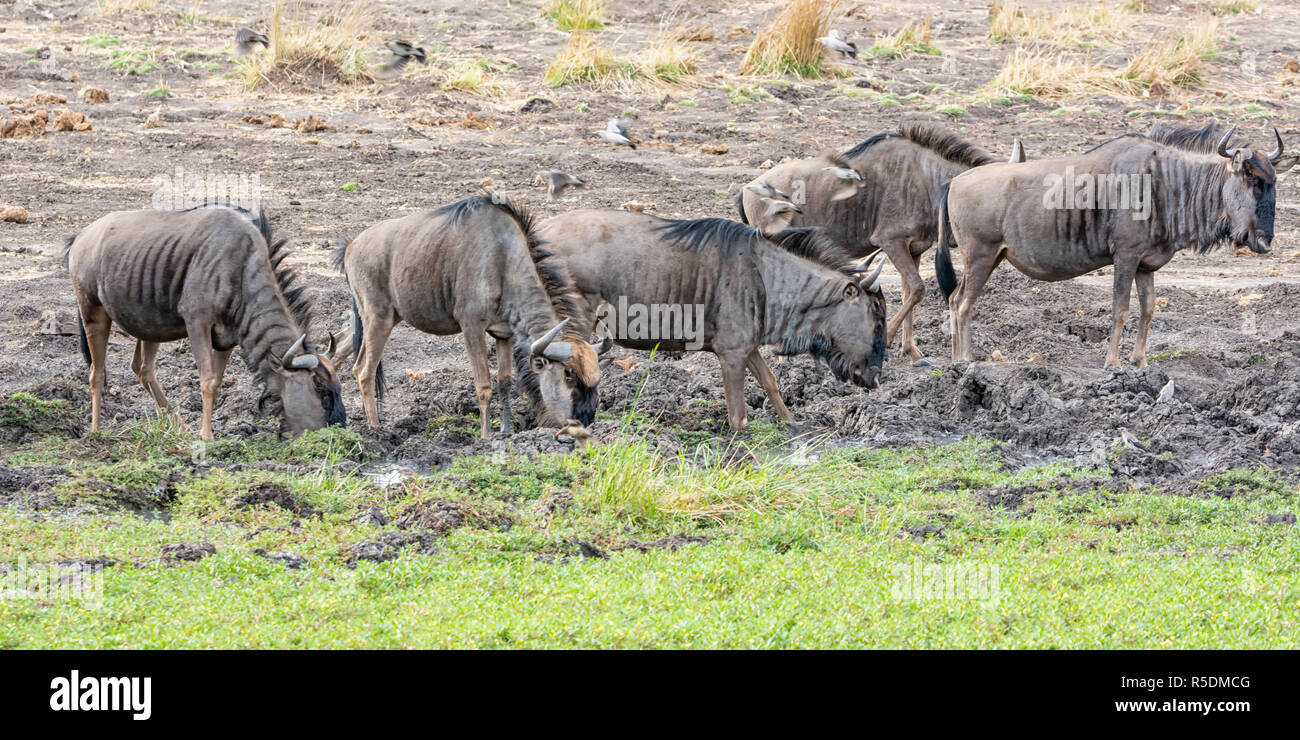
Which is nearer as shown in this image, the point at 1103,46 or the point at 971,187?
the point at 971,187

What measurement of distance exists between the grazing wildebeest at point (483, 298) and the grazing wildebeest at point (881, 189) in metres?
2.98

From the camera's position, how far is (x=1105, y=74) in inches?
810

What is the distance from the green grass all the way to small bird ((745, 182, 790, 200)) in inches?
124

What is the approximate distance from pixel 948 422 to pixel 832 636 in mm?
4409

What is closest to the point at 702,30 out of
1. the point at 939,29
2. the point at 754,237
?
the point at 939,29

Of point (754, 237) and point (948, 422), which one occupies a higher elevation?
point (754, 237)

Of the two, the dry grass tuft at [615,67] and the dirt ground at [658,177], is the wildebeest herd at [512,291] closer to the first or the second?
the dirt ground at [658,177]

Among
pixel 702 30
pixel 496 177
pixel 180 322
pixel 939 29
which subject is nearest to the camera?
pixel 180 322

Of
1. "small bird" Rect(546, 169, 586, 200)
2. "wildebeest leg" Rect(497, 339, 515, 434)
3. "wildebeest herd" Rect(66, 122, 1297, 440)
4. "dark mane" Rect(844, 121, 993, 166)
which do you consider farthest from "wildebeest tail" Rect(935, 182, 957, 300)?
"small bird" Rect(546, 169, 586, 200)

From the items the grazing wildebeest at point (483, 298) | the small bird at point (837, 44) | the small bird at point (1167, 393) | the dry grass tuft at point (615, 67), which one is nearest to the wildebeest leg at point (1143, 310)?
the small bird at point (1167, 393)

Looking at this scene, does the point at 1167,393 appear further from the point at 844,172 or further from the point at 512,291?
the point at 512,291

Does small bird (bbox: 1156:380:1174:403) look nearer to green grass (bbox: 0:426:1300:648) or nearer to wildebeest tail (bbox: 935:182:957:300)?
green grass (bbox: 0:426:1300:648)

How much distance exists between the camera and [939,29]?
74.4ft
